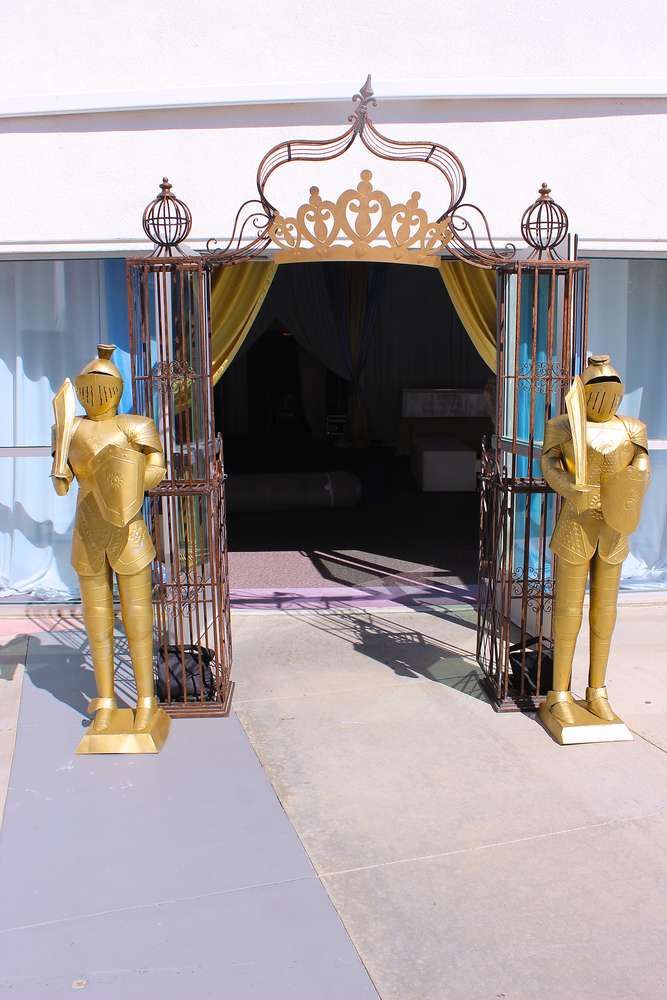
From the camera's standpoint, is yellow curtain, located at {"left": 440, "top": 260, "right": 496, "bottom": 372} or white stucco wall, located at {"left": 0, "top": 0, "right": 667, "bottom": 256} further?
yellow curtain, located at {"left": 440, "top": 260, "right": 496, "bottom": 372}

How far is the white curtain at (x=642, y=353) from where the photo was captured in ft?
20.8

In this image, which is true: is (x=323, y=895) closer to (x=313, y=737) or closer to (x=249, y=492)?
(x=313, y=737)

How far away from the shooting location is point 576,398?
12.3ft

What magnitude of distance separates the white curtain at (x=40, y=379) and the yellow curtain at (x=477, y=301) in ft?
7.63

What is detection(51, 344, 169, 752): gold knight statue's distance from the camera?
3824 mm

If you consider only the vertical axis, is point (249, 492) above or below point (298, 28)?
below

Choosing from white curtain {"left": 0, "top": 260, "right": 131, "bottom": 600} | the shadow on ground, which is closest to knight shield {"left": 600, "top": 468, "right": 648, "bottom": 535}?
the shadow on ground

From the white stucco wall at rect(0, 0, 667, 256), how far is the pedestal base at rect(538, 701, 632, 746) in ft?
10.8

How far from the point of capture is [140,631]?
4.13m

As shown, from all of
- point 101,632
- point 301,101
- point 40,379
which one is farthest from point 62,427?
point 301,101

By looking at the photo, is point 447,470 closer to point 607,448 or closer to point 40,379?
point 40,379

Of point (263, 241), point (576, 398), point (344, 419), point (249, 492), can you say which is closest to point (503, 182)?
point (263, 241)

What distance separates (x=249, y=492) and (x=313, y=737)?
20.4 ft

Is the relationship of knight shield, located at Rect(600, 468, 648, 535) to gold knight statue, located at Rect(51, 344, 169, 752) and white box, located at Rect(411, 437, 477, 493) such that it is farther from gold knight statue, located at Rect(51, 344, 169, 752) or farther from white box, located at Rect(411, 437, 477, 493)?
white box, located at Rect(411, 437, 477, 493)
